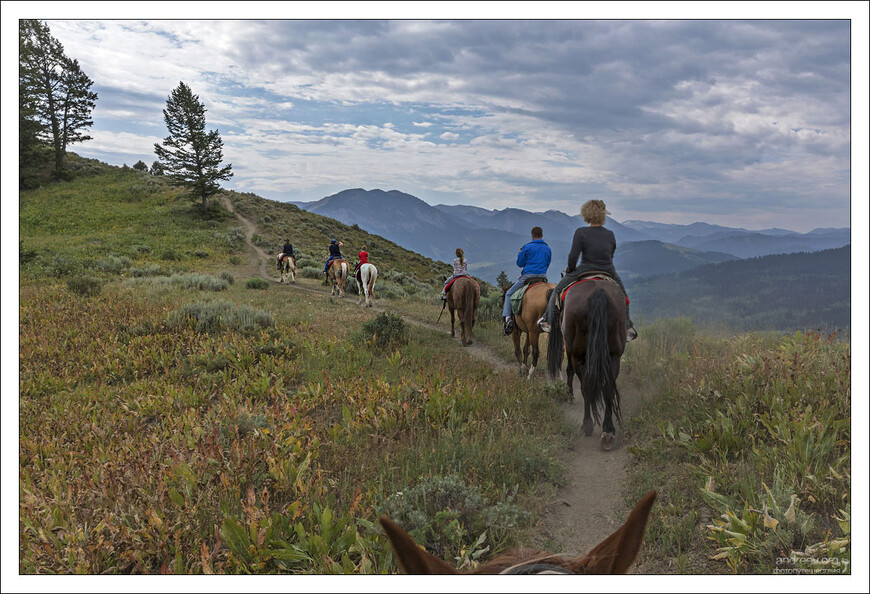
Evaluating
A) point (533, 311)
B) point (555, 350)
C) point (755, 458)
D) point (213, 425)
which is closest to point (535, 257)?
point (533, 311)

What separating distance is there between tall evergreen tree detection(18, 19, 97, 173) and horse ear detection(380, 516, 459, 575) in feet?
14.1

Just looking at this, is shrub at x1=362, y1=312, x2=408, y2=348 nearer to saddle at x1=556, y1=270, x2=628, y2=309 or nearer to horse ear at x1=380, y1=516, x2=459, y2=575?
saddle at x1=556, y1=270, x2=628, y2=309

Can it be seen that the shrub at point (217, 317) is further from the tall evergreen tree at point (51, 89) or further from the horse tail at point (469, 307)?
the horse tail at point (469, 307)

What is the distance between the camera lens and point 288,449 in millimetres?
4047

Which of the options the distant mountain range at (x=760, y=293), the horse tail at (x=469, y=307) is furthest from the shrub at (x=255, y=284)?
the distant mountain range at (x=760, y=293)

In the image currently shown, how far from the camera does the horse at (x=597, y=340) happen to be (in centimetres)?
501

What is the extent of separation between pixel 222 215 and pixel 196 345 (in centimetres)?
547

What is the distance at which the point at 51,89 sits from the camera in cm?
410

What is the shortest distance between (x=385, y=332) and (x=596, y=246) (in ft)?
16.2

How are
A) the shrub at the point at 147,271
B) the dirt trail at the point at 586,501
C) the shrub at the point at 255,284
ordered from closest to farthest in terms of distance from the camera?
1. the dirt trail at the point at 586,501
2. the shrub at the point at 147,271
3. the shrub at the point at 255,284

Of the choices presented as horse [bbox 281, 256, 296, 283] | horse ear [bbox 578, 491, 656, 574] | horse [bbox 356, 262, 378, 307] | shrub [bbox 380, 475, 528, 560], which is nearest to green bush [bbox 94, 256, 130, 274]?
shrub [bbox 380, 475, 528, 560]

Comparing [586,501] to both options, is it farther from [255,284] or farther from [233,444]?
[255,284]

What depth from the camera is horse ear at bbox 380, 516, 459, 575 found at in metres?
1.18

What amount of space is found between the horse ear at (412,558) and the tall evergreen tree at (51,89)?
429 centimetres
